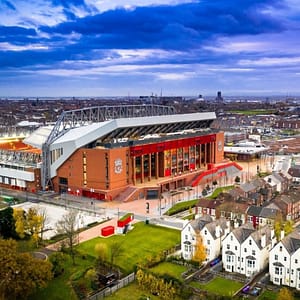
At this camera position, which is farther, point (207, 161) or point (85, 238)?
point (207, 161)

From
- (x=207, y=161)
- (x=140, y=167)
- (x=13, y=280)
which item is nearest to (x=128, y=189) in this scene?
(x=140, y=167)

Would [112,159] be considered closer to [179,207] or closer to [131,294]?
[179,207]

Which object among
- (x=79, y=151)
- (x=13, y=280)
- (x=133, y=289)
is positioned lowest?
(x=133, y=289)

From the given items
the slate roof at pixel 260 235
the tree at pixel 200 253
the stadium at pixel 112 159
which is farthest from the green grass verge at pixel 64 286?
the stadium at pixel 112 159

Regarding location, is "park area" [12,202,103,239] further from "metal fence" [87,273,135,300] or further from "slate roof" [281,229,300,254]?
"slate roof" [281,229,300,254]

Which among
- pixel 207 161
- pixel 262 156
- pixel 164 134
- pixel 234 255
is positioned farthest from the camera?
pixel 262 156

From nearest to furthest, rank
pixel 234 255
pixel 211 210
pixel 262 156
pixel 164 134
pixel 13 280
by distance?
pixel 13 280 < pixel 234 255 < pixel 211 210 < pixel 164 134 < pixel 262 156

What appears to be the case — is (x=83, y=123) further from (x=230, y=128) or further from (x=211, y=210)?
(x=230, y=128)

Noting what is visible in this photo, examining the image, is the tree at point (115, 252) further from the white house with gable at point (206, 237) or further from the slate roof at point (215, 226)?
the slate roof at point (215, 226)
